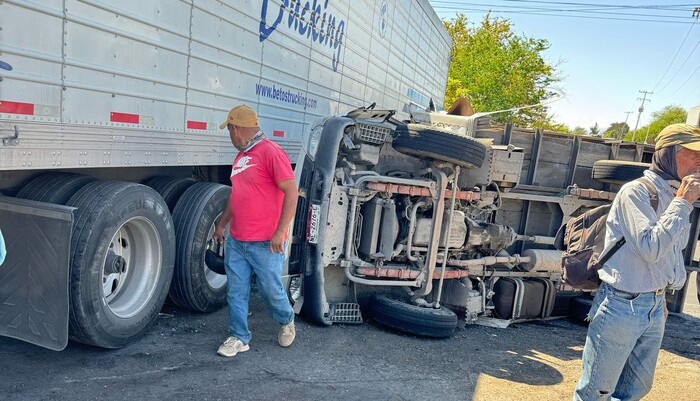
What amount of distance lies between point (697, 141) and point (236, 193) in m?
2.88

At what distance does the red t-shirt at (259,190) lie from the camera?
420 centimetres

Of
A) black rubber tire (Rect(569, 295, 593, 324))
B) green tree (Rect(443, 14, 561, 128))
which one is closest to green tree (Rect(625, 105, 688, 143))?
green tree (Rect(443, 14, 561, 128))

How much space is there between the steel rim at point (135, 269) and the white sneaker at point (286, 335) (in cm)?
102

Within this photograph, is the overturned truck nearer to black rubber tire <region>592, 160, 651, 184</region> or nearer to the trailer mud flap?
black rubber tire <region>592, 160, 651, 184</region>

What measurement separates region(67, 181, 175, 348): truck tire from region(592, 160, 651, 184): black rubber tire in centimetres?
432

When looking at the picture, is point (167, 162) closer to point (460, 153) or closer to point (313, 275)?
point (313, 275)

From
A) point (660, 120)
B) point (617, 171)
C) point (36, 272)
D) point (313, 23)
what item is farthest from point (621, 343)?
point (660, 120)

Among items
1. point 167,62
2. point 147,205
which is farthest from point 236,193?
point 167,62

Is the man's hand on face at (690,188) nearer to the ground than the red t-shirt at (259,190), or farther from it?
farther from it

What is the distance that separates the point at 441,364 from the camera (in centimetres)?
463

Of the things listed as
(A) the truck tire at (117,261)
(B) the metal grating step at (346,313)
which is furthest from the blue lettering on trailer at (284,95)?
(B) the metal grating step at (346,313)

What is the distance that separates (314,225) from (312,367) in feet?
3.93

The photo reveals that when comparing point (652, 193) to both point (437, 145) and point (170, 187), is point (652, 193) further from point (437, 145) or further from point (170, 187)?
point (170, 187)

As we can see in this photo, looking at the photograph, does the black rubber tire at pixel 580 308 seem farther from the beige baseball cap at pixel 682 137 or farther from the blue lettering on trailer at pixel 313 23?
the blue lettering on trailer at pixel 313 23
